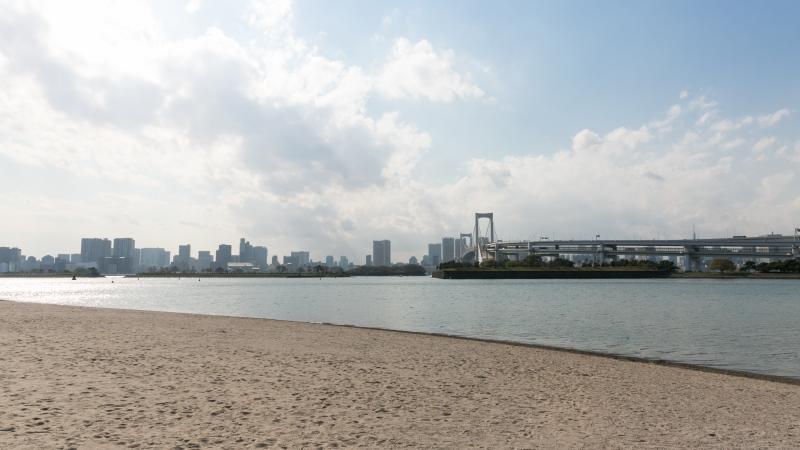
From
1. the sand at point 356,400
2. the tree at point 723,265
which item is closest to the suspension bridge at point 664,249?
the tree at point 723,265

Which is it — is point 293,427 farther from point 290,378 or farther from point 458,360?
point 458,360

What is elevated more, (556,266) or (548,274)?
(556,266)

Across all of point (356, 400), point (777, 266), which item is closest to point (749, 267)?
point (777, 266)

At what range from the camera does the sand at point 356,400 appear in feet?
20.8

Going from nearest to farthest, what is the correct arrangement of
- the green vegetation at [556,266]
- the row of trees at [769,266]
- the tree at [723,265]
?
the row of trees at [769,266] < the green vegetation at [556,266] < the tree at [723,265]

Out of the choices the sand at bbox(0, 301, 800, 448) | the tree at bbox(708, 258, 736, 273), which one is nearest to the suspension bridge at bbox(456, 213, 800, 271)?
the tree at bbox(708, 258, 736, 273)

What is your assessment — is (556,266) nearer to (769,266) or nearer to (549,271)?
(549,271)

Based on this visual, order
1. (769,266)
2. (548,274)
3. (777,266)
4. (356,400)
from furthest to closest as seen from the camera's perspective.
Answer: (548,274) → (769,266) → (777,266) → (356,400)

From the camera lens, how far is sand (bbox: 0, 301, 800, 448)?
6.33m

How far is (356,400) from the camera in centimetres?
838

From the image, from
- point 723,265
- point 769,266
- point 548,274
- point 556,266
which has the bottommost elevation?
point 548,274

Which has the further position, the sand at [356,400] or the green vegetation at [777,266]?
the green vegetation at [777,266]

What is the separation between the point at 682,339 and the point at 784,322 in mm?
9877

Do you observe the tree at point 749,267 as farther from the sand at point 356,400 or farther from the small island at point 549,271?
the sand at point 356,400
